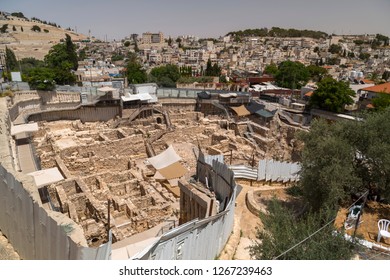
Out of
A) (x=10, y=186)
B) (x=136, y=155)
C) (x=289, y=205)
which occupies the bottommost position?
(x=136, y=155)

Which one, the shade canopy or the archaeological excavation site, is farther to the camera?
the shade canopy

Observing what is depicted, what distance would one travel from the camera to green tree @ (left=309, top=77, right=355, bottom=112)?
27.6 metres

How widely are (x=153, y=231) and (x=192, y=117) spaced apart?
1941 centimetres

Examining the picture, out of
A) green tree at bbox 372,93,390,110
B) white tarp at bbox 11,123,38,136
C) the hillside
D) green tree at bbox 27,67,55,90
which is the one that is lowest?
white tarp at bbox 11,123,38,136

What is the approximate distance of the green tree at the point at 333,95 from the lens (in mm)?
27609

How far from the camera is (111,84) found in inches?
1241

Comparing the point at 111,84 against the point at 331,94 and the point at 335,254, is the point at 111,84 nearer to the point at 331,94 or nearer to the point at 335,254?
the point at 331,94

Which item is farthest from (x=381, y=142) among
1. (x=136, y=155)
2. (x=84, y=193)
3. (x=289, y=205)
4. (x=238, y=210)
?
(x=136, y=155)

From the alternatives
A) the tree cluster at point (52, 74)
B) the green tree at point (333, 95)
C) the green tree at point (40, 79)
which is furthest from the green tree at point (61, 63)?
the green tree at point (333, 95)

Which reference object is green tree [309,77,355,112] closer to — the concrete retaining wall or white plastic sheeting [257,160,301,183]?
white plastic sheeting [257,160,301,183]

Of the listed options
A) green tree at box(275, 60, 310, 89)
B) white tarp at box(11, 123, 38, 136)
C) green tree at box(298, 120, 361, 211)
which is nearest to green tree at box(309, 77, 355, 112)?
green tree at box(298, 120, 361, 211)

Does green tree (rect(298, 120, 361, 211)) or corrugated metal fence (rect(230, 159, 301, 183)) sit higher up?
green tree (rect(298, 120, 361, 211))

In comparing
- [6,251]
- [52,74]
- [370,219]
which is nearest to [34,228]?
[6,251]

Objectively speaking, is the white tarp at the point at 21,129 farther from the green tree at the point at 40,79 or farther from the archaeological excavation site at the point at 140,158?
the green tree at the point at 40,79
